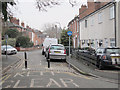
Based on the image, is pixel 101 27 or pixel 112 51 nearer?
pixel 112 51

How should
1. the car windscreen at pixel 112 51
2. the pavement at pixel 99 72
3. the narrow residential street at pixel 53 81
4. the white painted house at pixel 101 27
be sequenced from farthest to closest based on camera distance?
1. the white painted house at pixel 101 27
2. the car windscreen at pixel 112 51
3. the pavement at pixel 99 72
4. the narrow residential street at pixel 53 81

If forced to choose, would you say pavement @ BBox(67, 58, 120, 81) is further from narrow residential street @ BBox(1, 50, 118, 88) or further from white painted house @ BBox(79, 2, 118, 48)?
white painted house @ BBox(79, 2, 118, 48)

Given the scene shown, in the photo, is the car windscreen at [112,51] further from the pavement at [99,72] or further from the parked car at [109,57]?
the pavement at [99,72]

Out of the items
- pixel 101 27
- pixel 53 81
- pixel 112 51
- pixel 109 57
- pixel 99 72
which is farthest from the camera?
pixel 101 27

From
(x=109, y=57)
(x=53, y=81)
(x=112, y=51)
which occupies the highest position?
(x=112, y=51)

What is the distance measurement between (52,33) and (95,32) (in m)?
51.6

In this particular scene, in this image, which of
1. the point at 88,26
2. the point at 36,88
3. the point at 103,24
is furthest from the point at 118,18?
the point at 36,88

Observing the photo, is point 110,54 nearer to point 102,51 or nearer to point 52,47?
point 102,51

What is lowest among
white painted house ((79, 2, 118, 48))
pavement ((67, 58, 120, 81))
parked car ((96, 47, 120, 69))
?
pavement ((67, 58, 120, 81))

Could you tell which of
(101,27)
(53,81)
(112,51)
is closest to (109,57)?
(112,51)

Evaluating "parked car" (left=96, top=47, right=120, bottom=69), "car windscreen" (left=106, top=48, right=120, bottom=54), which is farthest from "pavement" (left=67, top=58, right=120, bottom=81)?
"car windscreen" (left=106, top=48, right=120, bottom=54)

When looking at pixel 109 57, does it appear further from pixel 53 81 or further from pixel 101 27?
pixel 101 27

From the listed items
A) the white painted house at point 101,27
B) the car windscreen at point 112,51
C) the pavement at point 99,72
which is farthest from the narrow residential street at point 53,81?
the white painted house at point 101,27

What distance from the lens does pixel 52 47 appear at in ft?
55.9
